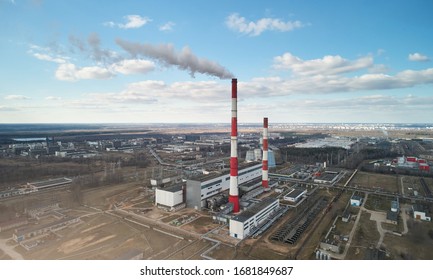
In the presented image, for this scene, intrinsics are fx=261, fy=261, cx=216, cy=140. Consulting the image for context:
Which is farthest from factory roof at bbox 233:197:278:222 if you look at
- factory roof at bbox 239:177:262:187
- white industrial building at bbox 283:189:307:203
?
factory roof at bbox 239:177:262:187

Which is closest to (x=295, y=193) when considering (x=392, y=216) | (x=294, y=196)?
(x=294, y=196)

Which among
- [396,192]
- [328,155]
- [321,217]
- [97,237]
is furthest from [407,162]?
[97,237]

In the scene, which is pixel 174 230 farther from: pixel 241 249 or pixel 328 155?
pixel 328 155

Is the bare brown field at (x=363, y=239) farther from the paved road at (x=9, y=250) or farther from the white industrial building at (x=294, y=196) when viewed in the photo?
the paved road at (x=9, y=250)

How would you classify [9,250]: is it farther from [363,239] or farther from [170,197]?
[363,239]

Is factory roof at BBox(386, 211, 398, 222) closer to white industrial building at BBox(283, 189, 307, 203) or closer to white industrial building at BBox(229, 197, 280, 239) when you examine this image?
white industrial building at BBox(283, 189, 307, 203)

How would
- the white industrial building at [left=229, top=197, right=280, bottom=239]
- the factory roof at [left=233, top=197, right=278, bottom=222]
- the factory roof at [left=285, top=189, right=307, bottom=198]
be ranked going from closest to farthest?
1. the white industrial building at [left=229, top=197, right=280, bottom=239]
2. the factory roof at [left=233, top=197, right=278, bottom=222]
3. the factory roof at [left=285, top=189, right=307, bottom=198]
